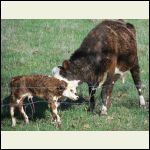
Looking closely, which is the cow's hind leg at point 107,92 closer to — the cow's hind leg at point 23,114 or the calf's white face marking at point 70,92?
the calf's white face marking at point 70,92

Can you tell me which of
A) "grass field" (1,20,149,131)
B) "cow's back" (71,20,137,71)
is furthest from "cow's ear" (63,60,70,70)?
"grass field" (1,20,149,131)

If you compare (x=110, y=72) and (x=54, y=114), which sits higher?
(x=110, y=72)

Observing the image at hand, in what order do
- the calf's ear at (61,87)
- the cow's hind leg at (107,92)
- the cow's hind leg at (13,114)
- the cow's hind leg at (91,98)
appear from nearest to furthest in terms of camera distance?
1. the calf's ear at (61,87)
2. the cow's hind leg at (13,114)
3. the cow's hind leg at (107,92)
4. the cow's hind leg at (91,98)

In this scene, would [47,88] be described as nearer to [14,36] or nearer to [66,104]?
[66,104]

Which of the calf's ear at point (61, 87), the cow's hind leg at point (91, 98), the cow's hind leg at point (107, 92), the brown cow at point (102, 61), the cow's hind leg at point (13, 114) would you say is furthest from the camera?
the cow's hind leg at point (91, 98)

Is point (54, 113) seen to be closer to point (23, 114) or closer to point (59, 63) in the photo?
point (23, 114)

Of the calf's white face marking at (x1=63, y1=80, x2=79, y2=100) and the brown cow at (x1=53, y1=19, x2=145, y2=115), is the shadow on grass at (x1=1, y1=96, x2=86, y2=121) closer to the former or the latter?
the calf's white face marking at (x1=63, y1=80, x2=79, y2=100)

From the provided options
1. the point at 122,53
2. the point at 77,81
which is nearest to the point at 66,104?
the point at 77,81

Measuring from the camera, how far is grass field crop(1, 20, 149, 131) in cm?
1134

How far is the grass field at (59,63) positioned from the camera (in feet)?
37.2

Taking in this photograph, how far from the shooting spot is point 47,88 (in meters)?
11.2

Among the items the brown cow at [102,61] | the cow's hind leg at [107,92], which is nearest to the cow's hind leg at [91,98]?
the brown cow at [102,61]

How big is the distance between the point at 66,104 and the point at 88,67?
912 millimetres

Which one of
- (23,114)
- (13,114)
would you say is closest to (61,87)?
(23,114)
